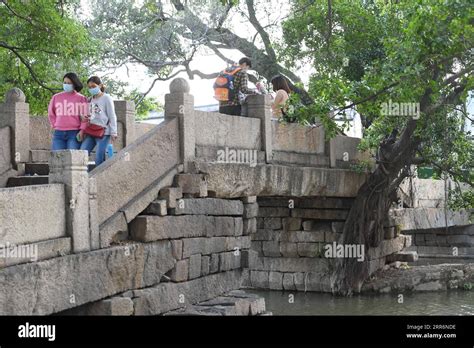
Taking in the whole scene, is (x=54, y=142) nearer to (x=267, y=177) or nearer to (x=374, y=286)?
(x=267, y=177)

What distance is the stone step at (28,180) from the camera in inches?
384

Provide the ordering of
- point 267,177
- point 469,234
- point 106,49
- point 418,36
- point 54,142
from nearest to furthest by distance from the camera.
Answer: point 54,142 < point 418,36 < point 267,177 < point 106,49 < point 469,234

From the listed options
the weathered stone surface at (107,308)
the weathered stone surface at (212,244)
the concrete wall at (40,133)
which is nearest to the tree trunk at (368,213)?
the weathered stone surface at (212,244)

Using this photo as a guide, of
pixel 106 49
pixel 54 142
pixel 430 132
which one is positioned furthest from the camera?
pixel 106 49

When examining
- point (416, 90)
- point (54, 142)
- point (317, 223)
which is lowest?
point (317, 223)

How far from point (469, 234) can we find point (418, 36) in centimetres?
1480

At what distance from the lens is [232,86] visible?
12.2 meters

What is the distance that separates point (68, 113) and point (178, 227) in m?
2.04

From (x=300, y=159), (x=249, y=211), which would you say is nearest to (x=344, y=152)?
(x=300, y=159)

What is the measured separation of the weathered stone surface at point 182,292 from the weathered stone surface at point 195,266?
0.07m

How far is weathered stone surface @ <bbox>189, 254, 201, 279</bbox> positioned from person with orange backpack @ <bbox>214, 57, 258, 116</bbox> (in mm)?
2931
